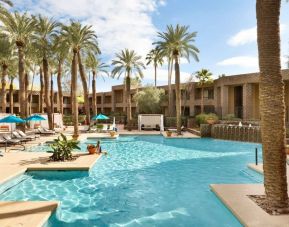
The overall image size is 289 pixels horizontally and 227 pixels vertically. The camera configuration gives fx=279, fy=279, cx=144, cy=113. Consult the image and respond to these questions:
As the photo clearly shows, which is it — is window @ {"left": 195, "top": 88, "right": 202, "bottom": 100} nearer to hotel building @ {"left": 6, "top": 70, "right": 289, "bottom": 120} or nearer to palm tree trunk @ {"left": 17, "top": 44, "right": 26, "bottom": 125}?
hotel building @ {"left": 6, "top": 70, "right": 289, "bottom": 120}

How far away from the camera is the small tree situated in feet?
162

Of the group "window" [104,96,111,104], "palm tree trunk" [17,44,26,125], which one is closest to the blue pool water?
"palm tree trunk" [17,44,26,125]

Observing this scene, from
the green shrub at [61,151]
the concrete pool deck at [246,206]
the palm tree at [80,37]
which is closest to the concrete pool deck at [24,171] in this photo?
the green shrub at [61,151]

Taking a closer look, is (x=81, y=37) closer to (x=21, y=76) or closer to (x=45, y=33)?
(x=45, y=33)

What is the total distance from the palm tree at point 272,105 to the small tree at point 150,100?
41737 millimetres

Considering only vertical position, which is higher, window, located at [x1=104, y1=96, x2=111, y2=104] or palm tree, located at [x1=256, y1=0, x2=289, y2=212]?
window, located at [x1=104, y1=96, x2=111, y2=104]

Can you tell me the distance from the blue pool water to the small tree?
3160 centimetres

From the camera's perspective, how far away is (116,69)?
145 feet

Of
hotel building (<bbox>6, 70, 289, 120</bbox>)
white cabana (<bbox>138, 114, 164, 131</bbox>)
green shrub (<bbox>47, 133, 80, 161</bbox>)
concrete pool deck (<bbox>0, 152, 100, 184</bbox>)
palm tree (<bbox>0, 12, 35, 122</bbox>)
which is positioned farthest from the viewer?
white cabana (<bbox>138, 114, 164, 131</bbox>)

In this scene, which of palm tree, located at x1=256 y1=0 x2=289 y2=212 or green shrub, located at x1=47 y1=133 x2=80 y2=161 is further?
green shrub, located at x1=47 y1=133 x2=80 y2=161

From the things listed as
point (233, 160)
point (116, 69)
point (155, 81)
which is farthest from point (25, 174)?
point (155, 81)

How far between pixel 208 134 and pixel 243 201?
23591 millimetres

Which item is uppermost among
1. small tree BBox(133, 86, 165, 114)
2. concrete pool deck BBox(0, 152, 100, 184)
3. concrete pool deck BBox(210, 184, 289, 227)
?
small tree BBox(133, 86, 165, 114)

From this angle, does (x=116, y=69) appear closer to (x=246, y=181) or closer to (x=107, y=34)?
(x=107, y=34)
